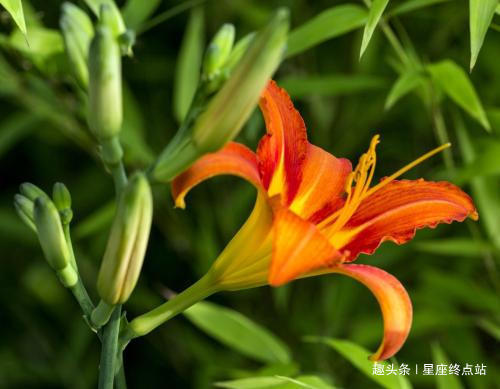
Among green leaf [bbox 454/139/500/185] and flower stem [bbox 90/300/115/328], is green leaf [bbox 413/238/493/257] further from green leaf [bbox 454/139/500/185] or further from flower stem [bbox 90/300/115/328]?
flower stem [bbox 90/300/115/328]

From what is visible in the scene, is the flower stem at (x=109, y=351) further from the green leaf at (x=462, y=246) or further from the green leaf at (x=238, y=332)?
the green leaf at (x=462, y=246)

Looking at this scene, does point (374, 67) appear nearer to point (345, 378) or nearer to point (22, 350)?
point (345, 378)

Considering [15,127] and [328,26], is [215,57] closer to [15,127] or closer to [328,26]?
[328,26]

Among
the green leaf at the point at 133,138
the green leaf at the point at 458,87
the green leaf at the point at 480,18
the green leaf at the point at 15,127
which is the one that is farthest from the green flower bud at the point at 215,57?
the green leaf at the point at 15,127

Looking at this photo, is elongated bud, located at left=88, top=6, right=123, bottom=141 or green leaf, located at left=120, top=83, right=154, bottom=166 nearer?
elongated bud, located at left=88, top=6, right=123, bottom=141

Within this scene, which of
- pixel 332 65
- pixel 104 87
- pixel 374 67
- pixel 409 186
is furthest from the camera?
pixel 332 65

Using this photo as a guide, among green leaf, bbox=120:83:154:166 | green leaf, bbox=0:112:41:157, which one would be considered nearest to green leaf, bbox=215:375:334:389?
green leaf, bbox=120:83:154:166

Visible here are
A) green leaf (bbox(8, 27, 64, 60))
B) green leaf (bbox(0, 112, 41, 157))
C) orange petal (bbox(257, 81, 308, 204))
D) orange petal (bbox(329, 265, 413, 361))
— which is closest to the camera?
orange petal (bbox(329, 265, 413, 361))

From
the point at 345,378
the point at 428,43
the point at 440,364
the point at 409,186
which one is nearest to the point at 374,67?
the point at 428,43
